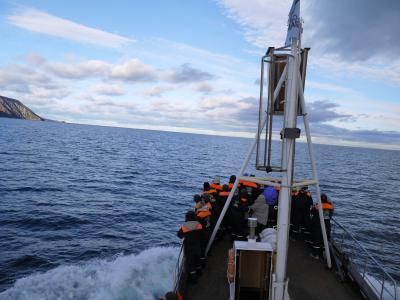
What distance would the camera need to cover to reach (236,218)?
30.5ft

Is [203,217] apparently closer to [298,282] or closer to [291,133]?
[298,282]

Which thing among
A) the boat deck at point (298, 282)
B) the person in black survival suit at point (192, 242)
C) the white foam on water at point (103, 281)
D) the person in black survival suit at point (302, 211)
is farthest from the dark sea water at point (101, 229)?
the person in black survival suit at point (302, 211)

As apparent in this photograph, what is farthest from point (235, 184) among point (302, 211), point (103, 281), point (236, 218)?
point (103, 281)

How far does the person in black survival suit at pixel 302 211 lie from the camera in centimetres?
1015

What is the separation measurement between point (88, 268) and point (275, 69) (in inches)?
453

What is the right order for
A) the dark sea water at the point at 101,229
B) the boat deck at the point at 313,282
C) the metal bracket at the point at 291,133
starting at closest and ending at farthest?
the metal bracket at the point at 291,133
the boat deck at the point at 313,282
the dark sea water at the point at 101,229

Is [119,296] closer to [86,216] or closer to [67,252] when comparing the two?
[67,252]

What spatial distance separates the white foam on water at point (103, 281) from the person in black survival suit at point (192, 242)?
14.5ft

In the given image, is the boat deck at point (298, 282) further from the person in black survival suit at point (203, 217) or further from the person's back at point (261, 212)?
the person's back at point (261, 212)

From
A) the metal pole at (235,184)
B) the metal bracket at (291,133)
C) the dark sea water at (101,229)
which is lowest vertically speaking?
the dark sea water at (101,229)

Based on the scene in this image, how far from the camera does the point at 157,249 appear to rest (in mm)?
16453

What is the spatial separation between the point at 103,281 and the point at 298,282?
7.91m

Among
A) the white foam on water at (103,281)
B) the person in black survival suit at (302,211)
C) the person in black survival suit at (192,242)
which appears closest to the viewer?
the person in black survival suit at (192,242)

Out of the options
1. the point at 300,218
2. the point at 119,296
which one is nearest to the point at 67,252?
the point at 119,296
